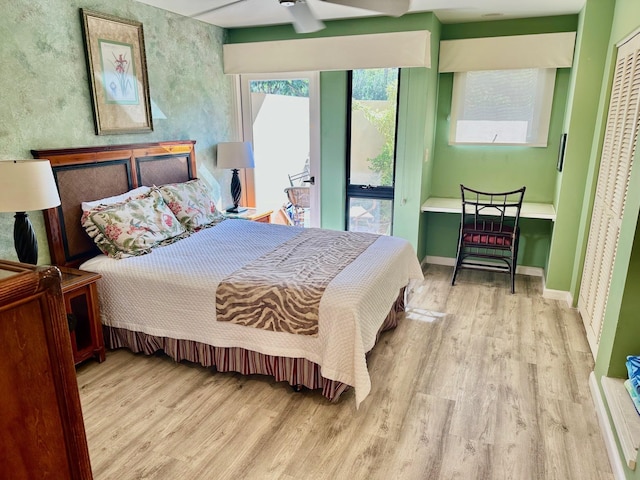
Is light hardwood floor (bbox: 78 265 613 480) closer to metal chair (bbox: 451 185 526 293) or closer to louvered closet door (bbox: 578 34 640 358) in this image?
louvered closet door (bbox: 578 34 640 358)

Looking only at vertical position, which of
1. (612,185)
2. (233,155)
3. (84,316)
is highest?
(233,155)

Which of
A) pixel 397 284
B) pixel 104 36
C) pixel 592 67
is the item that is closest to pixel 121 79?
pixel 104 36

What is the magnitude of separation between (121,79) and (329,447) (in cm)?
303

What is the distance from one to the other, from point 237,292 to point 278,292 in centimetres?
25

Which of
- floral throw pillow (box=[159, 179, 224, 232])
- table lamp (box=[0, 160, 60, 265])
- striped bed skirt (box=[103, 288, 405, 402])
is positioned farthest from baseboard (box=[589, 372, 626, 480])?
table lamp (box=[0, 160, 60, 265])

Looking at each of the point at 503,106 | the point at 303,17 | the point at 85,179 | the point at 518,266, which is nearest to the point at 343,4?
the point at 303,17

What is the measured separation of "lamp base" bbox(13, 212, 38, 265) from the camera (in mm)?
2545

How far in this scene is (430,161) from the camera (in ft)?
15.3

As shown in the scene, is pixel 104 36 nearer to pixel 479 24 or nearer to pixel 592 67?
pixel 479 24

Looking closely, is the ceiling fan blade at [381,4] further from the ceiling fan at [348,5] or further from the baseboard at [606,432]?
the baseboard at [606,432]

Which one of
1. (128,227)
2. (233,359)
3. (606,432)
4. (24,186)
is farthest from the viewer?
(128,227)

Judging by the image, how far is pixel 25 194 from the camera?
7.80 ft

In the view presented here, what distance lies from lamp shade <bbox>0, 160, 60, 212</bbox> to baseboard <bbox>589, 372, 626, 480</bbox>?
313 centimetres

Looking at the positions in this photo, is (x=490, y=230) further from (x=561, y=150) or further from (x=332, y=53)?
(x=332, y=53)
